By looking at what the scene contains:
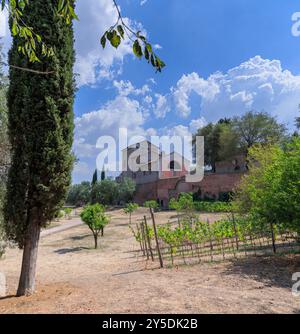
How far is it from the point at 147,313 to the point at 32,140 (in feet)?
12.4

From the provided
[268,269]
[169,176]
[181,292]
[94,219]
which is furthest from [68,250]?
[169,176]

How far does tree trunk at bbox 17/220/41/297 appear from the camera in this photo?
5695 millimetres

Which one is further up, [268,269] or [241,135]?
[241,135]

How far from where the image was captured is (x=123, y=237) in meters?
19.0

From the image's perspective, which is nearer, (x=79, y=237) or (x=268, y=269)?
(x=268, y=269)

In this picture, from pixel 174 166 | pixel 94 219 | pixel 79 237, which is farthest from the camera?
pixel 174 166

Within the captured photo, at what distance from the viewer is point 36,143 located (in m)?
5.77

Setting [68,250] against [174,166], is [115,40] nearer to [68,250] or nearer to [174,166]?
[68,250]

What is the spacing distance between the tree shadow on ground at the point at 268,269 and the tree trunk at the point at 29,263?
4240 mm

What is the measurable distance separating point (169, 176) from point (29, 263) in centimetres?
3651

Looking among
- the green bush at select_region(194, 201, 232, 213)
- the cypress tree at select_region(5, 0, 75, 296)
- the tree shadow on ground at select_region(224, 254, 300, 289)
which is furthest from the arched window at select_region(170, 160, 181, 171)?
the cypress tree at select_region(5, 0, 75, 296)

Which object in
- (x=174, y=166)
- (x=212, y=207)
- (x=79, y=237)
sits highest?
(x=174, y=166)
